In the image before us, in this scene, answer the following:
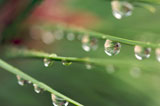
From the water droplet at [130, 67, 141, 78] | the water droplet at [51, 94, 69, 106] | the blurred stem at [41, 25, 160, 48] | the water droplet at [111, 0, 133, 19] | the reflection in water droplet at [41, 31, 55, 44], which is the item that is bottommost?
the water droplet at [51, 94, 69, 106]

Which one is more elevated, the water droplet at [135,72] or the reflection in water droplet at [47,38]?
the water droplet at [135,72]

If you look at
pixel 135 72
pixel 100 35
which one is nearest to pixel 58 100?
pixel 100 35

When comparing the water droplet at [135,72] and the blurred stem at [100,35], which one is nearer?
the blurred stem at [100,35]

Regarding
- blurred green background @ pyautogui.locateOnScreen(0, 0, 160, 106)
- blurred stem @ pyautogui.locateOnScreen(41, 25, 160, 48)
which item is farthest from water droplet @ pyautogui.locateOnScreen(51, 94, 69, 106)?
blurred green background @ pyautogui.locateOnScreen(0, 0, 160, 106)

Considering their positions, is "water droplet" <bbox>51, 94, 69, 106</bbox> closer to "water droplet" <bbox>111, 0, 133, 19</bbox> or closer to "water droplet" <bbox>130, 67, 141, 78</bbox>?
"water droplet" <bbox>111, 0, 133, 19</bbox>

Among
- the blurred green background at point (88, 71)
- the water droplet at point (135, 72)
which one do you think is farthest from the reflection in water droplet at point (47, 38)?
the water droplet at point (135, 72)

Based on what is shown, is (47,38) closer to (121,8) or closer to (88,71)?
(88,71)

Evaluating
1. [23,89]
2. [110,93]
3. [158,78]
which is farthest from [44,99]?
[158,78]

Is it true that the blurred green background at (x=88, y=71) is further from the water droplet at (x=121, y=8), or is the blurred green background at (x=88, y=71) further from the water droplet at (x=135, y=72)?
the water droplet at (x=121, y=8)

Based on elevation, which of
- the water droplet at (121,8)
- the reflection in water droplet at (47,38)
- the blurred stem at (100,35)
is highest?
the water droplet at (121,8)

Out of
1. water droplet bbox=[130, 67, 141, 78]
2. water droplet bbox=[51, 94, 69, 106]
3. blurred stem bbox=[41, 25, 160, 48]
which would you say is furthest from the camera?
water droplet bbox=[130, 67, 141, 78]
